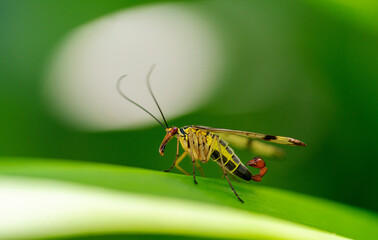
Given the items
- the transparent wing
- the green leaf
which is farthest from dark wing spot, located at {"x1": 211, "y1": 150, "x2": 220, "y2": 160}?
the green leaf

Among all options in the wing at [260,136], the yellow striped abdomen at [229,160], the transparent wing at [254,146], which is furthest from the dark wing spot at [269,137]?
the transparent wing at [254,146]

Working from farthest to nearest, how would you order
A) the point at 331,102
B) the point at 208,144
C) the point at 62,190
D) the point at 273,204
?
the point at 331,102 → the point at 208,144 → the point at 273,204 → the point at 62,190

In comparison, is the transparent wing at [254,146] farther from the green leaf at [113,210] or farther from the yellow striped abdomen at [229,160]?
the green leaf at [113,210]

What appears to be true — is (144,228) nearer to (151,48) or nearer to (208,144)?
(208,144)

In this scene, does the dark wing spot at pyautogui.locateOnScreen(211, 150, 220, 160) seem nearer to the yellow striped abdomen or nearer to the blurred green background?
the yellow striped abdomen

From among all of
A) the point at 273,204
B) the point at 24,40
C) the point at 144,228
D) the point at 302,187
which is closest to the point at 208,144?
the point at 273,204
